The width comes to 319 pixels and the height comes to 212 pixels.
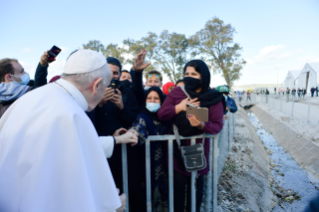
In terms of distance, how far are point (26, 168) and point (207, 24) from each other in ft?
84.3

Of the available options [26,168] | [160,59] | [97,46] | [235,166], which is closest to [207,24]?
[160,59]

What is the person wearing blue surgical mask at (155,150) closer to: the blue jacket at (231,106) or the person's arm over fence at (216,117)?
the person's arm over fence at (216,117)

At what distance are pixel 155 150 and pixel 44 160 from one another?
1658 mm

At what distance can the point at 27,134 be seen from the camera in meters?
0.97

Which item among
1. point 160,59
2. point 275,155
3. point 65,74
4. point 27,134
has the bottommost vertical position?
point 275,155

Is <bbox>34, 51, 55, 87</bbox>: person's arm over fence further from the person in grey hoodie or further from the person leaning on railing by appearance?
the person leaning on railing

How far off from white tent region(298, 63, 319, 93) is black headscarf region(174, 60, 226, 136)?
118 feet

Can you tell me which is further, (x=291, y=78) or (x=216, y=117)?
(x=291, y=78)

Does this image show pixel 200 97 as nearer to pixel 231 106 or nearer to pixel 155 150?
pixel 155 150

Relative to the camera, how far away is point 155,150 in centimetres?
248

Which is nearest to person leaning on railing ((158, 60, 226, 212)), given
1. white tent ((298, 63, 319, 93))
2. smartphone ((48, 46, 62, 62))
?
smartphone ((48, 46, 62, 62))

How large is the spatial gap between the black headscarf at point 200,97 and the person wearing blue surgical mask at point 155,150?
33cm

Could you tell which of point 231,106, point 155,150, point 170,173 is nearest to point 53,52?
point 155,150

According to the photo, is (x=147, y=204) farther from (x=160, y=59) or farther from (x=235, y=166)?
(x=160, y=59)
